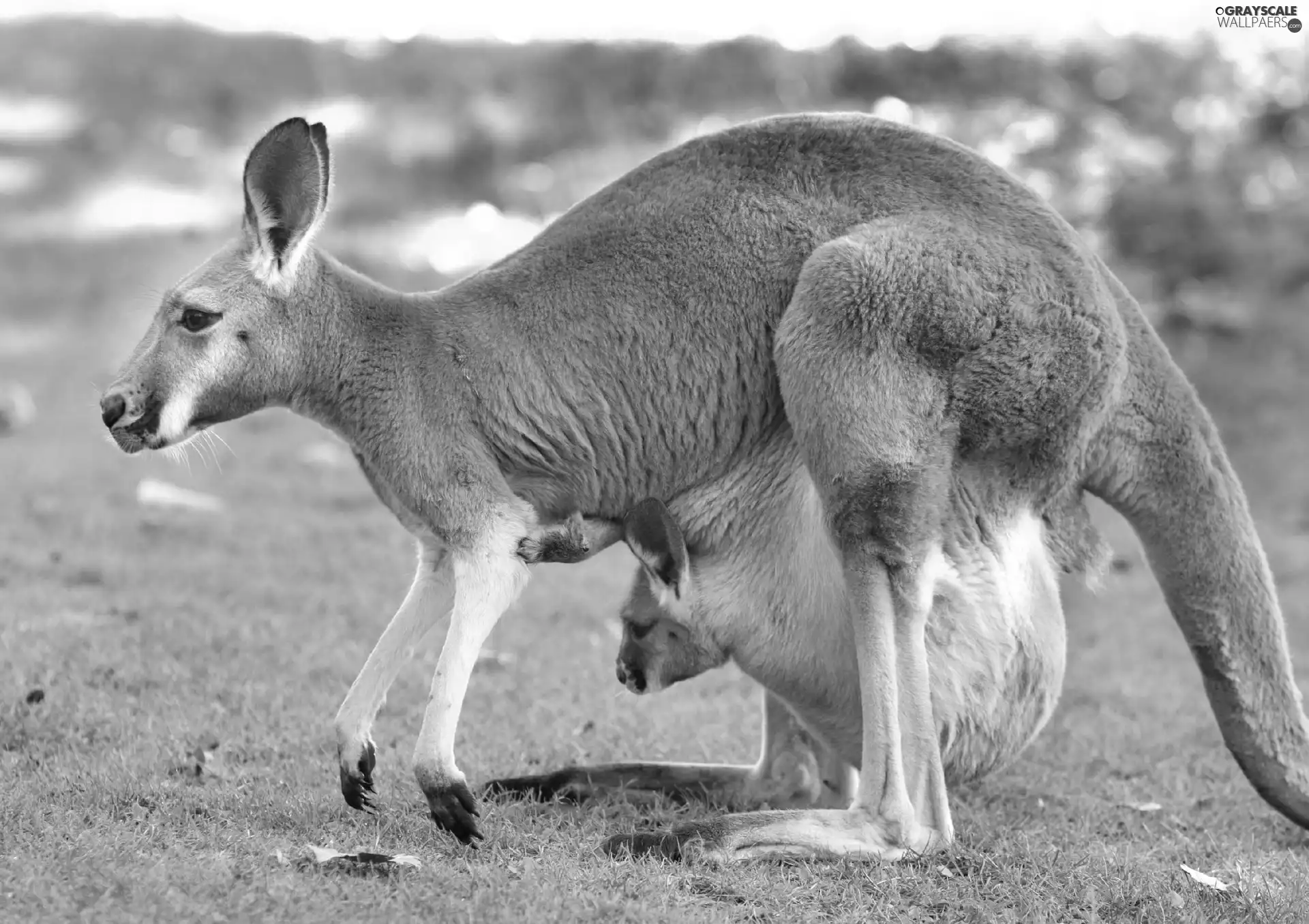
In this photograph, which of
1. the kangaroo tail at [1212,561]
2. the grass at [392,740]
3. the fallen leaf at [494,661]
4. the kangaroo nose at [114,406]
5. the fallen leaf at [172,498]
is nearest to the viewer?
the grass at [392,740]

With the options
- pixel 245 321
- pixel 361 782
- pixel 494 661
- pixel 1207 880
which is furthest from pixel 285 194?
pixel 1207 880

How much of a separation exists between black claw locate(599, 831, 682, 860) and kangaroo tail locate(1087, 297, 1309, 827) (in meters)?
1.34

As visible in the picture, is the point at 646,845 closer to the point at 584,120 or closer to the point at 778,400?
the point at 778,400

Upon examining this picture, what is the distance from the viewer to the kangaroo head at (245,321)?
3332mm

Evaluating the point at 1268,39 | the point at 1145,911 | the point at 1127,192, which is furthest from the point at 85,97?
the point at 1145,911

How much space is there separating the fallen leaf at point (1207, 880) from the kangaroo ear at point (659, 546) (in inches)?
52.0

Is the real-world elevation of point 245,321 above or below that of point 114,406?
above

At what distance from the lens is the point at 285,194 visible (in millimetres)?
3391

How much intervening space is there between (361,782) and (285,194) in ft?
4.44

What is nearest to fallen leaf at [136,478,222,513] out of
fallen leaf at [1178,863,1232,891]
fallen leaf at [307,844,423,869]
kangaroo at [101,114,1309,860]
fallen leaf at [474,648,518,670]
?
fallen leaf at [474,648,518,670]

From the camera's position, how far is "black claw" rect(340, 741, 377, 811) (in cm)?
337

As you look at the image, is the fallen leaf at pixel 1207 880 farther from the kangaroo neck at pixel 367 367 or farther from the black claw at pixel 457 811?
the kangaroo neck at pixel 367 367

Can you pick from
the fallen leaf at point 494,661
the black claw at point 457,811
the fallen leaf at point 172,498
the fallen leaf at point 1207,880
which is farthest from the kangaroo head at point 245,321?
Answer: the fallen leaf at point 172,498

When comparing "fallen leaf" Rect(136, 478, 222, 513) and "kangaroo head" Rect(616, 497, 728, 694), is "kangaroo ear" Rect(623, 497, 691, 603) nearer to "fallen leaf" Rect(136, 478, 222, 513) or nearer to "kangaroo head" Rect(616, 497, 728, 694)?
"kangaroo head" Rect(616, 497, 728, 694)
